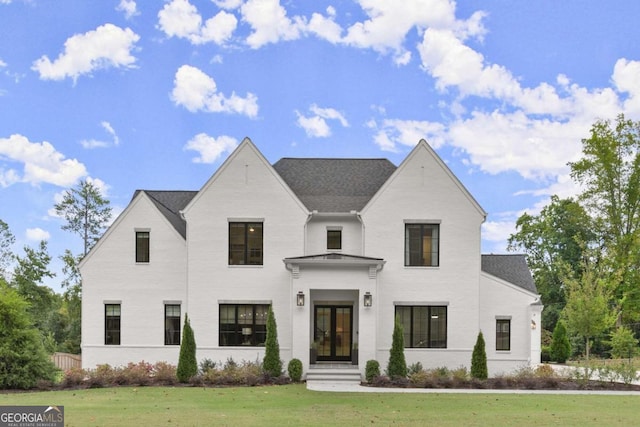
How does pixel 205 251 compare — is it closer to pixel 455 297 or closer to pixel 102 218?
pixel 455 297

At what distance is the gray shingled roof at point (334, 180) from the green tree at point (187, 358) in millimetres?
7235

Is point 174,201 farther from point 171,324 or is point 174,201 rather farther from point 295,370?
point 295,370

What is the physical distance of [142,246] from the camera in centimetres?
2458

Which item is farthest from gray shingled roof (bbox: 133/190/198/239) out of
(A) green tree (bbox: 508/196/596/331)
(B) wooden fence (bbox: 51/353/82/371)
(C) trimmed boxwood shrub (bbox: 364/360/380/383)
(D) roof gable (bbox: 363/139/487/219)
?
(A) green tree (bbox: 508/196/596/331)

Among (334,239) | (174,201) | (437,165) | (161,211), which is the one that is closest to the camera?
(437,165)

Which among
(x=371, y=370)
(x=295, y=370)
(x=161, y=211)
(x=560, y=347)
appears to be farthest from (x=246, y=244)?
(x=560, y=347)

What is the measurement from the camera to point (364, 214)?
23.8 m

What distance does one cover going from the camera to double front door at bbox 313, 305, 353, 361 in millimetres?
23938

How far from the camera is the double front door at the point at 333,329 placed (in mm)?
23938

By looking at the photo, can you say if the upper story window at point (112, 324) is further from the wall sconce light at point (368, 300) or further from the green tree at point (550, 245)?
the green tree at point (550, 245)

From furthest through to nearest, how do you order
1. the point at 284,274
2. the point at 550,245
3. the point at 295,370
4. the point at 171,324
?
the point at 550,245 → the point at 171,324 → the point at 284,274 → the point at 295,370

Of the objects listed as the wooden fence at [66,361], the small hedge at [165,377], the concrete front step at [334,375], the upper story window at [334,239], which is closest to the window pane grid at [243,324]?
the small hedge at [165,377]

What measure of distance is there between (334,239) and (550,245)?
30.4 meters

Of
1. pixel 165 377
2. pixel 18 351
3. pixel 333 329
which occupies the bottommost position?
pixel 165 377
